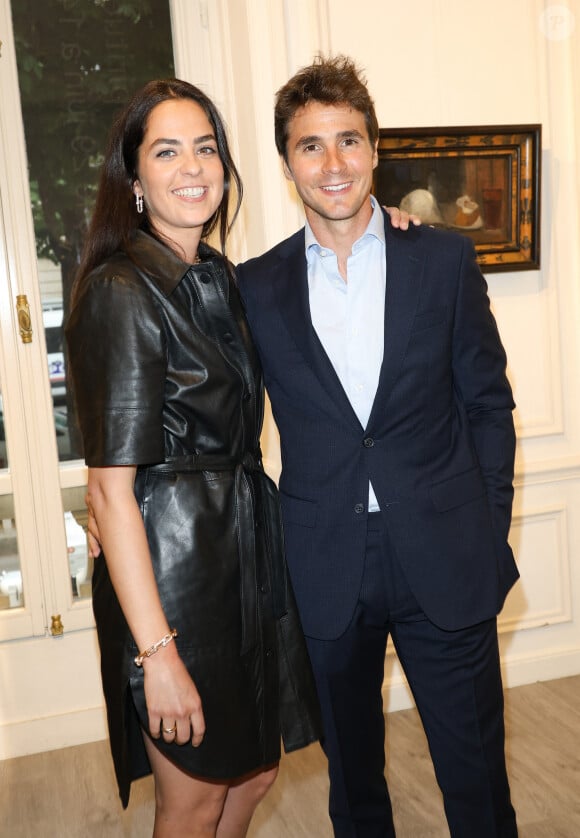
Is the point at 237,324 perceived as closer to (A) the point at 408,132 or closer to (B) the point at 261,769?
(B) the point at 261,769

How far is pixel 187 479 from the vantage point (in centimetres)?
168

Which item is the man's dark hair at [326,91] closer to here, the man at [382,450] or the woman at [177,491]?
the man at [382,450]

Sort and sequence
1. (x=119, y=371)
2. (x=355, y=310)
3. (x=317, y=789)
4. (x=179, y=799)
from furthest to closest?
1. (x=317, y=789)
2. (x=355, y=310)
3. (x=179, y=799)
4. (x=119, y=371)

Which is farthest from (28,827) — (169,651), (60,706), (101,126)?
(101,126)

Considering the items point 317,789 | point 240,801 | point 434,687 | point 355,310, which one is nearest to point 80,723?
point 317,789

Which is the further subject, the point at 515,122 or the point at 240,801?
the point at 515,122

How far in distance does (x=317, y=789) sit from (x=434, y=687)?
1.09 metres

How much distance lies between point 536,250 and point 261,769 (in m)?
2.37

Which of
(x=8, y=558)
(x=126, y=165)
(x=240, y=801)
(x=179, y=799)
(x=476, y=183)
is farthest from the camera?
(x=8, y=558)

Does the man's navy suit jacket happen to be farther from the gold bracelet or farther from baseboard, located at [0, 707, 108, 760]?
baseboard, located at [0, 707, 108, 760]

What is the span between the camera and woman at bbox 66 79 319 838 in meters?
1.61

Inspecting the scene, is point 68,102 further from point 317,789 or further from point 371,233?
point 317,789

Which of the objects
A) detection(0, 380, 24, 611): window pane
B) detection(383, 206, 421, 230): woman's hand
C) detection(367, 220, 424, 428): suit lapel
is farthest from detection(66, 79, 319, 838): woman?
detection(0, 380, 24, 611): window pane

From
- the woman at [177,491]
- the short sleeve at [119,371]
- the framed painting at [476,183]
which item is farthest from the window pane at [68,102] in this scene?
the short sleeve at [119,371]
